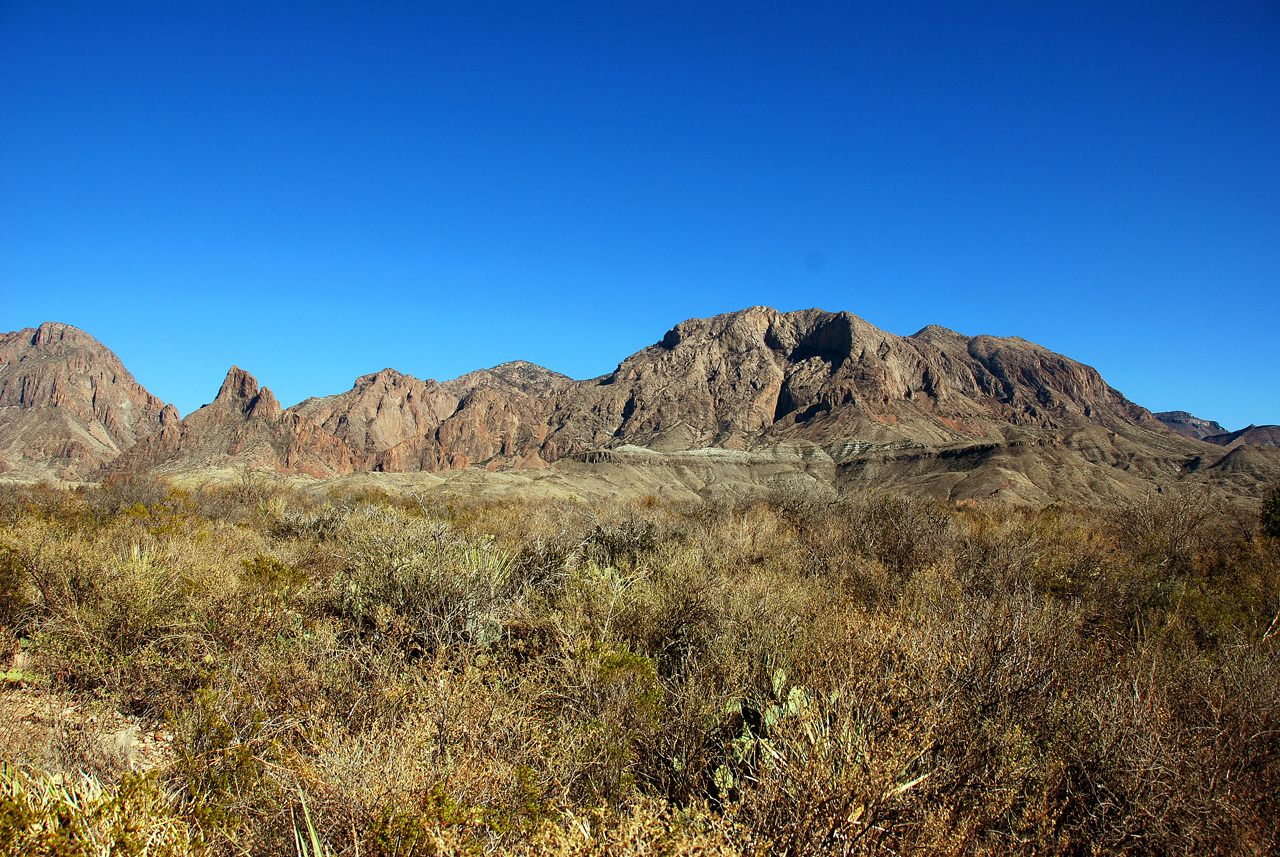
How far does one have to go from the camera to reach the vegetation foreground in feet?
12.5

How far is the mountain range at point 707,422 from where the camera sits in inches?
3420

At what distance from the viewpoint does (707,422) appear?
144 meters

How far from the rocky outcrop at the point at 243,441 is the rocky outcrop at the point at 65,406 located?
17688 mm

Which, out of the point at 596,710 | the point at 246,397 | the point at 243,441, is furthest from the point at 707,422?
the point at 596,710

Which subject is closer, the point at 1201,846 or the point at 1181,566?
the point at 1201,846

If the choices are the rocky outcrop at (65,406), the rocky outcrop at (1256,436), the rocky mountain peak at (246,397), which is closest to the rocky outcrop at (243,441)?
the rocky mountain peak at (246,397)

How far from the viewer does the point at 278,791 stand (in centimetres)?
462

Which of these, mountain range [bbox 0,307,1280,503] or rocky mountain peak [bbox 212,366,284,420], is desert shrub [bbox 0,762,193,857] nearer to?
mountain range [bbox 0,307,1280,503]

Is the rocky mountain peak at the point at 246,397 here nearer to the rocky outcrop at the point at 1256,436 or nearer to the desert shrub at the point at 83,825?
the desert shrub at the point at 83,825

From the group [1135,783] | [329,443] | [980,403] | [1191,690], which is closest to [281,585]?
[1135,783]

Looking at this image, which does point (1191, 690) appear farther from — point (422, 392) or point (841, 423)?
point (422, 392)

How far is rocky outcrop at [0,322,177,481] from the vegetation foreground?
159m

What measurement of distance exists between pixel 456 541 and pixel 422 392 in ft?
618

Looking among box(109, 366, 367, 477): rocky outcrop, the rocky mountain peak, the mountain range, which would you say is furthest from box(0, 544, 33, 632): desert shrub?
the rocky mountain peak
